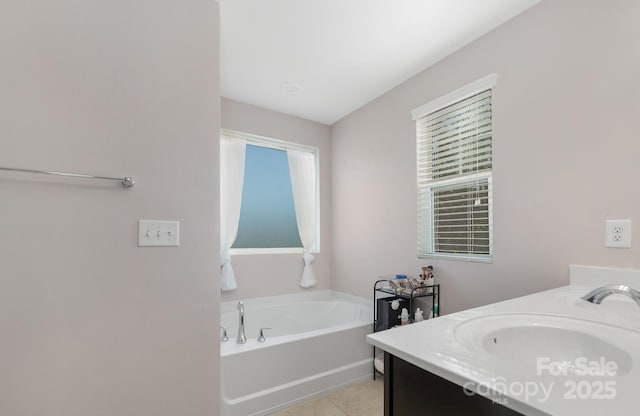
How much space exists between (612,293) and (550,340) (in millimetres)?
208

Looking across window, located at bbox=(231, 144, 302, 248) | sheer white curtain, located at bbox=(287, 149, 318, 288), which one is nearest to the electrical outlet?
sheer white curtain, located at bbox=(287, 149, 318, 288)

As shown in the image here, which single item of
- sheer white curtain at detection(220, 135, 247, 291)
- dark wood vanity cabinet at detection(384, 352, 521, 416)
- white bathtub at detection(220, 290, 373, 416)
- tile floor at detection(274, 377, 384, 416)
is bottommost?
tile floor at detection(274, 377, 384, 416)

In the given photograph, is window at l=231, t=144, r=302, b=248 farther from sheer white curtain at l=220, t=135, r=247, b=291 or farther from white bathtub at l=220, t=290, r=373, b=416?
white bathtub at l=220, t=290, r=373, b=416

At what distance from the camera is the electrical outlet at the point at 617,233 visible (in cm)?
128

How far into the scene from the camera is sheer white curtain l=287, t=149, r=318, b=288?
3107mm

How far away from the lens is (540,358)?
0.87 metres

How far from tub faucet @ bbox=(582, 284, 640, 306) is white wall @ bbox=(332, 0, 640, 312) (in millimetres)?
704

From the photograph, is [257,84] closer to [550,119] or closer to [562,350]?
[550,119]

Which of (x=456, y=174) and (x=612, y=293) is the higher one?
(x=456, y=174)

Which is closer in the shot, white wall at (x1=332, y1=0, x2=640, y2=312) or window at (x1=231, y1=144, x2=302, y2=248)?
white wall at (x1=332, y1=0, x2=640, y2=312)

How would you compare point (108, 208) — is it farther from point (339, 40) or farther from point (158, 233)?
point (339, 40)

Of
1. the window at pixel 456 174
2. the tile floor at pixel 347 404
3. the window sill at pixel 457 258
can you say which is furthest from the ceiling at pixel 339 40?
the tile floor at pixel 347 404

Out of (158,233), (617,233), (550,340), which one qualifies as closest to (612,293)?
(550,340)

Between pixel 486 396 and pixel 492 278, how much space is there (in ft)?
4.88
